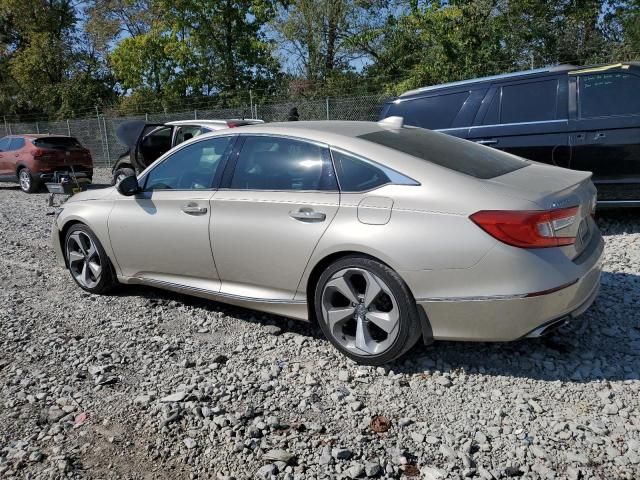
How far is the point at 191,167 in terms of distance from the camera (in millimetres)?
4301

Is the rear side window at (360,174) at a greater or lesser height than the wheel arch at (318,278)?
greater

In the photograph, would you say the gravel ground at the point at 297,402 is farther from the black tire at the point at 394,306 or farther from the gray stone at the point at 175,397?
the black tire at the point at 394,306

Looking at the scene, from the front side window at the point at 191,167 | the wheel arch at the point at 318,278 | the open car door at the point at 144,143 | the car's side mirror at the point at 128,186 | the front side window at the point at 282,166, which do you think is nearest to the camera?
the wheel arch at the point at 318,278

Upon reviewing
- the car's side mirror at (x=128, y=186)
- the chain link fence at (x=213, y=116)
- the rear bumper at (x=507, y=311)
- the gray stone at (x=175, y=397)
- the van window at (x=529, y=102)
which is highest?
the chain link fence at (x=213, y=116)

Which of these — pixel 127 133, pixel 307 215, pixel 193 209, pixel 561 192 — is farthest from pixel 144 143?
pixel 561 192

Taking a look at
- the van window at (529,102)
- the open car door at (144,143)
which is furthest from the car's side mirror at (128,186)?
the open car door at (144,143)

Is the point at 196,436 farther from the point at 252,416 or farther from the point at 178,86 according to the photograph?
the point at 178,86

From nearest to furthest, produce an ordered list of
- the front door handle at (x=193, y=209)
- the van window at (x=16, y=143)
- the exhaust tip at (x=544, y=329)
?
the exhaust tip at (x=544, y=329)
the front door handle at (x=193, y=209)
the van window at (x=16, y=143)

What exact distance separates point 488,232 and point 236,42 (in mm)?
27126

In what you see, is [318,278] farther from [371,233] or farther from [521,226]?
[521,226]

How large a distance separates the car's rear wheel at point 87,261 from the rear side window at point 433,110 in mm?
4299

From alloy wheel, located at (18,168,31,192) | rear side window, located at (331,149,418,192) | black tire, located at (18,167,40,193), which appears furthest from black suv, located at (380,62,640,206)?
alloy wheel, located at (18,168,31,192)

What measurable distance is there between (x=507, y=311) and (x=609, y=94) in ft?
13.7

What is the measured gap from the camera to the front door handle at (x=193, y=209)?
3971mm
